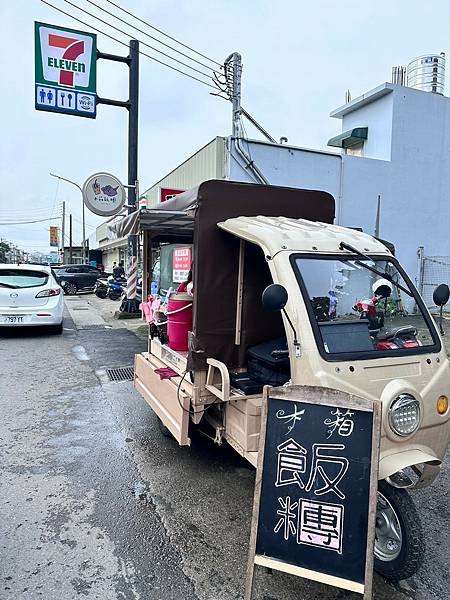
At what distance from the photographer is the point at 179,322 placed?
4.03m

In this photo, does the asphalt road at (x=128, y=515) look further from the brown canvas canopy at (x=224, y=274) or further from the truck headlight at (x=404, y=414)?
the brown canvas canopy at (x=224, y=274)

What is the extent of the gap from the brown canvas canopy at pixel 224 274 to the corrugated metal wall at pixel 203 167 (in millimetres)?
7127

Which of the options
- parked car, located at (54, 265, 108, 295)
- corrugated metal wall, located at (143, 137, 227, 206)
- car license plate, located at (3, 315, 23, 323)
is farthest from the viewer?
parked car, located at (54, 265, 108, 295)

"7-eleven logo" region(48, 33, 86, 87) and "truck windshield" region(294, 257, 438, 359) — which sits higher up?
"7-eleven logo" region(48, 33, 86, 87)

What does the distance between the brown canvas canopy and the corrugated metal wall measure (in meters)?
7.13

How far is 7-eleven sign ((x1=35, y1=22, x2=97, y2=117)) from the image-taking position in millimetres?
10164

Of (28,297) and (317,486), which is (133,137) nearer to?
(28,297)

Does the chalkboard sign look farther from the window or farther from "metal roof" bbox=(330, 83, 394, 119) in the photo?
"metal roof" bbox=(330, 83, 394, 119)

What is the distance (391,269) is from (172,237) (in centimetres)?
313

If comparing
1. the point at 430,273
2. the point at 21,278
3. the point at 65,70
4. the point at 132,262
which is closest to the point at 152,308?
the point at 21,278

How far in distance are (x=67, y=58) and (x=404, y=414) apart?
1108 cm

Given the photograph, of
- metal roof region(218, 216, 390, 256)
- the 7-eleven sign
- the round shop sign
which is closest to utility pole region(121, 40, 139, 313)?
the round shop sign

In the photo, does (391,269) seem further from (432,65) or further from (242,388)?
(432,65)

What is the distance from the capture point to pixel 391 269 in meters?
3.16
